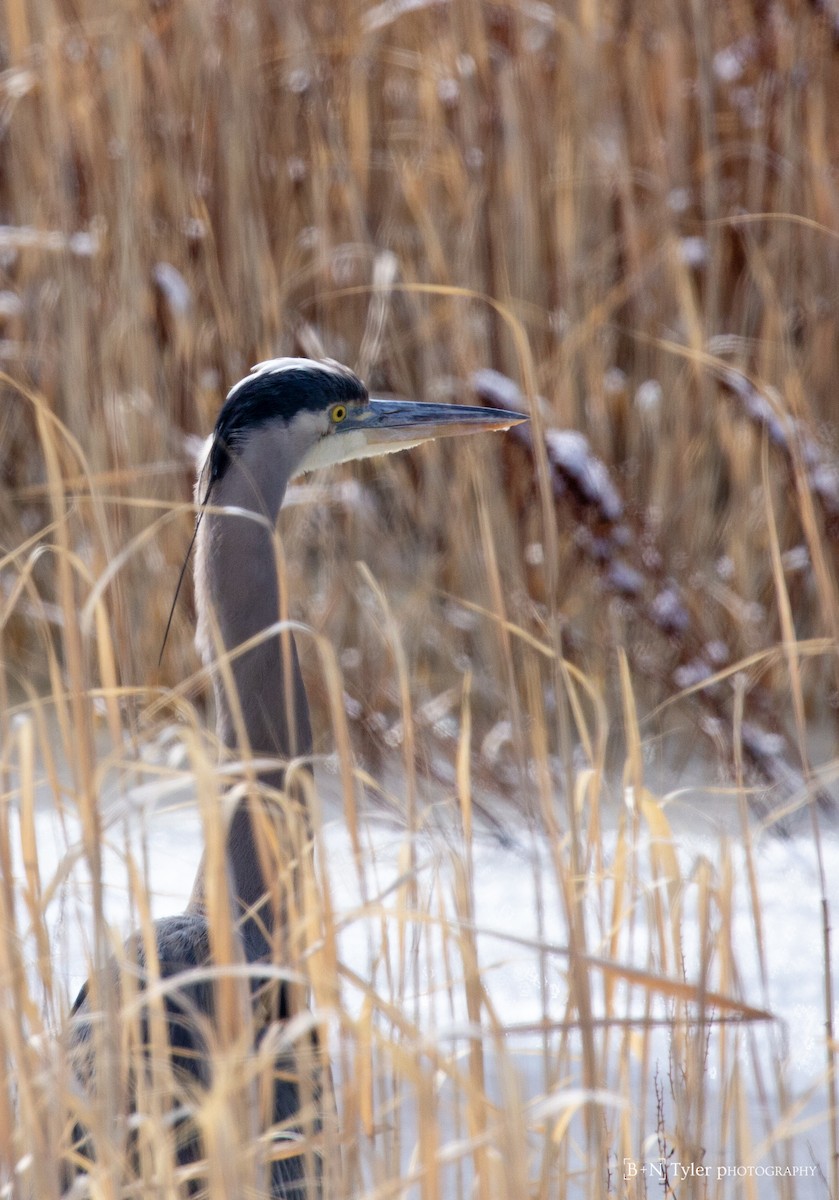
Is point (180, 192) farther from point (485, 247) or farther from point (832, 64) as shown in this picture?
point (832, 64)

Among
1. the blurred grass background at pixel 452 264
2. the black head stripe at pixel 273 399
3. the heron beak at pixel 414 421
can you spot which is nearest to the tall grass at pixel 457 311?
the blurred grass background at pixel 452 264

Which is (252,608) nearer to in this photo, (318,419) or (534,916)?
(318,419)

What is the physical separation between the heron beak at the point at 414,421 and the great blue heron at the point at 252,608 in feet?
0.05

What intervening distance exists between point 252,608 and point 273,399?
184 mm

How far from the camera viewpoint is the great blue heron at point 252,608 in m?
1.10

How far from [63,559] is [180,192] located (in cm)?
136

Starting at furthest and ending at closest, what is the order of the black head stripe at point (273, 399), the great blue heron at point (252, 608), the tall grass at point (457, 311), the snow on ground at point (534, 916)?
the tall grass at point (457, 311) < the snow on ground at point (534, 916) < the black head stripe at point (273, 399) < the great blue heron at point (252, 608)

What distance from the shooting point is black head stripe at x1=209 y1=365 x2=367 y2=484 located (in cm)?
121

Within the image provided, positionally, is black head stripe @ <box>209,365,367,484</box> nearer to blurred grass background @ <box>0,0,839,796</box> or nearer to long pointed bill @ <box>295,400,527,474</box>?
long pointed bill @ <box>295,400,527,474</box>

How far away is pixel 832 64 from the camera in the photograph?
214 cm

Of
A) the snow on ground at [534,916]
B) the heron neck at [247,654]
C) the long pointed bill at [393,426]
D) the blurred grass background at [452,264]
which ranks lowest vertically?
the snow on ground at [534,916]

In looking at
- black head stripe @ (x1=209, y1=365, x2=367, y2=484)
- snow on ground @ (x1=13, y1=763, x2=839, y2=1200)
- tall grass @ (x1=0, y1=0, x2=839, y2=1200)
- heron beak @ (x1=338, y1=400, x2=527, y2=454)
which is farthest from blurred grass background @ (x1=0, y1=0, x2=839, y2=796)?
black head stripe @ (x1=209, y1=365, x2=367, y2=484)

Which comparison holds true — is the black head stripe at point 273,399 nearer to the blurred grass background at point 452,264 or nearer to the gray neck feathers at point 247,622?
the gray neck feathers at point 247,622

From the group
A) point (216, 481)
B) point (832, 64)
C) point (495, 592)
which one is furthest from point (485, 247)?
point (495, 592)
